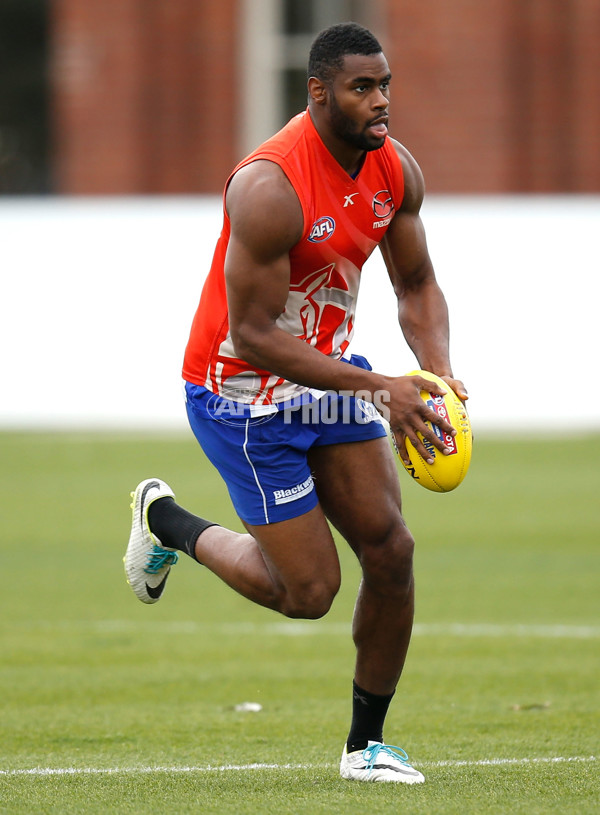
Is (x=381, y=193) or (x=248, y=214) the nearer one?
(x=248, y=214)

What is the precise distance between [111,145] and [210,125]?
5.90 ft

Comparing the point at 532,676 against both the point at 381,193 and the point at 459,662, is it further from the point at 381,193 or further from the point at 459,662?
the point at 381,193

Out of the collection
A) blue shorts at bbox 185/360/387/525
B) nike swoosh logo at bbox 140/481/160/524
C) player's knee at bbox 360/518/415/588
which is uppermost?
blue shorts at bbox 185/360/387/525

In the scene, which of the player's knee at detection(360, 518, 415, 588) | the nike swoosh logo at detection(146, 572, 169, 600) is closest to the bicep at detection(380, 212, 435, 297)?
the player's knee at detection(360, 518, 415, 588)

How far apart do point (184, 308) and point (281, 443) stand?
1351 centimetres

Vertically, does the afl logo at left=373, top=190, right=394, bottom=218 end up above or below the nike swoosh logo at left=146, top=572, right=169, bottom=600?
above

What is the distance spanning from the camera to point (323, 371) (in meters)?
4.72

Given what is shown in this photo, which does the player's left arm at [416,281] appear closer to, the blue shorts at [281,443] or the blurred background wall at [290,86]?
the blue shorts at [281,443]

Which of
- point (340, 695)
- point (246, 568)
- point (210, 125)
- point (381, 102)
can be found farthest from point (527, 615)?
point (210, 125)

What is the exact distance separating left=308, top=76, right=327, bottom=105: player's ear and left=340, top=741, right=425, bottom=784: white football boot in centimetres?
240

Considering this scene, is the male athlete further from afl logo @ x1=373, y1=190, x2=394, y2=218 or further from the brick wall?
the brick wall

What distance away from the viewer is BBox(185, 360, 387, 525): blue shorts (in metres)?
5.01

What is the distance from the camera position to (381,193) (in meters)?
5.01

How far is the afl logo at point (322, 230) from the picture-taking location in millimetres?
4793
